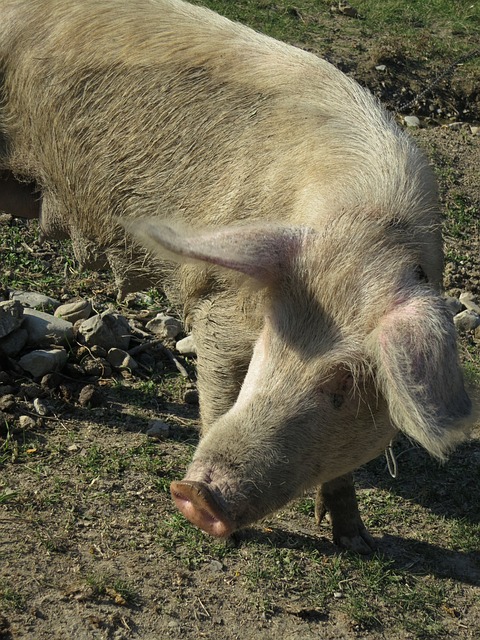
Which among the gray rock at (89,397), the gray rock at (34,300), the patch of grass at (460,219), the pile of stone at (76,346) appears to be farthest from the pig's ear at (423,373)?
the patch of grass at (460,219)

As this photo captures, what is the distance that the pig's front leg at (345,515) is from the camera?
4684 millimetres

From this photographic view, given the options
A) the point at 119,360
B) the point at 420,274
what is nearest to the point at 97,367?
the point at 119,360

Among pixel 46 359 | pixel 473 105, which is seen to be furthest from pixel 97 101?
pixel 473 105

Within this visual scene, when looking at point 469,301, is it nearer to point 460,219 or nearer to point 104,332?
point 460,219

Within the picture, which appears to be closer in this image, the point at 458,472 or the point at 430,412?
the point at 430,412

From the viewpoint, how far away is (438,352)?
3.36 meters

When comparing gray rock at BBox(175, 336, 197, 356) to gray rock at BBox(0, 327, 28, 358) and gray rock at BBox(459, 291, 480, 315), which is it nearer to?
gray rock at BBox(0, 327, 28, 358)

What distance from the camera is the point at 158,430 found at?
5305mm

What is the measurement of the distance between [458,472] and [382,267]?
2.25 m

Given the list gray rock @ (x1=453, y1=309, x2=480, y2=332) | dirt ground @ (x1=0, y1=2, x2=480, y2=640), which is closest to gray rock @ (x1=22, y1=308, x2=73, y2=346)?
dirt ground @ (x1=0, y1=2, x2=480, y2=640)

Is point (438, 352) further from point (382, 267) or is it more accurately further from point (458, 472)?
point (458, 472)

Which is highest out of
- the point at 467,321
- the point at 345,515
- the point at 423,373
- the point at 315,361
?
the point at 423,373

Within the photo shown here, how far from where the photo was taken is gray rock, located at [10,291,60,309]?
6057mm

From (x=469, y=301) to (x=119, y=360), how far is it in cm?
270
